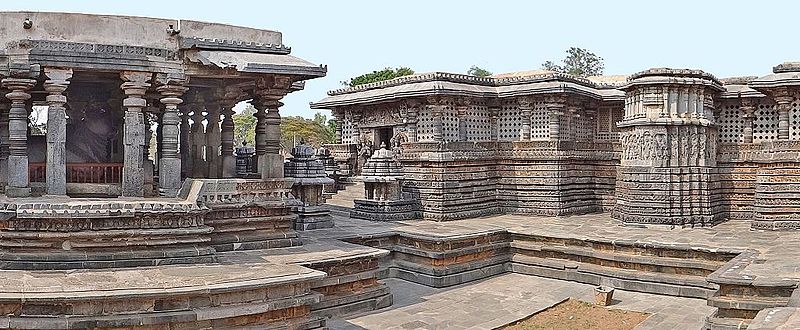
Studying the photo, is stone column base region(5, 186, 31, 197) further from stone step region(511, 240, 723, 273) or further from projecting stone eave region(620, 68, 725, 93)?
projecting stone eave region(620, 68, 725, 93)

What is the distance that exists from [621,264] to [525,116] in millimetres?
6423

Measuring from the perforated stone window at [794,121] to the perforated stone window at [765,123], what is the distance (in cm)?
124

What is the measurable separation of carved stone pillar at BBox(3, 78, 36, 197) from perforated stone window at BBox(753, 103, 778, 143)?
586 inches

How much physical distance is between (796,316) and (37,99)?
444 inches

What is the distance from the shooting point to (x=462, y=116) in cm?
1719

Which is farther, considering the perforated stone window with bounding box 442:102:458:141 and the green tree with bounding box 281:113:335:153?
the green tree with bounding box 281:113:335:153

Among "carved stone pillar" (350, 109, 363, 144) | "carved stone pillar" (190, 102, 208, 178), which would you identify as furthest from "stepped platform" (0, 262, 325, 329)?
"carved stone pillar" (350, 109, 363, 144)

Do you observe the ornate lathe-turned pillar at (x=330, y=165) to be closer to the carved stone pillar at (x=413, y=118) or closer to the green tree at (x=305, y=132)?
the carved stone pillar at (x=413, y=118)

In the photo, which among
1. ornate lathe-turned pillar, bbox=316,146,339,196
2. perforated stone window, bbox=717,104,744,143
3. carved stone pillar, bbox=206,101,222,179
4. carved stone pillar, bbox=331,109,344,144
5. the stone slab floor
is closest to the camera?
the stone slab floor

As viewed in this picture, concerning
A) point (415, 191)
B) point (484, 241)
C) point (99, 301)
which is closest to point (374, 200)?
point (415, 191)

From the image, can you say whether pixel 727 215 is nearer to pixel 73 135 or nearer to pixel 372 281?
pixel 372 281

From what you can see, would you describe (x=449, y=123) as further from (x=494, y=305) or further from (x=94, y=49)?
(x=94, y=49)

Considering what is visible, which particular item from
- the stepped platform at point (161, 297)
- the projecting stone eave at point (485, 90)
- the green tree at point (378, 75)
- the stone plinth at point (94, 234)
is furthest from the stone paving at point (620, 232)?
the green tree at point (378, 75)

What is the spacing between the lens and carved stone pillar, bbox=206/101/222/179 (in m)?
12.6
